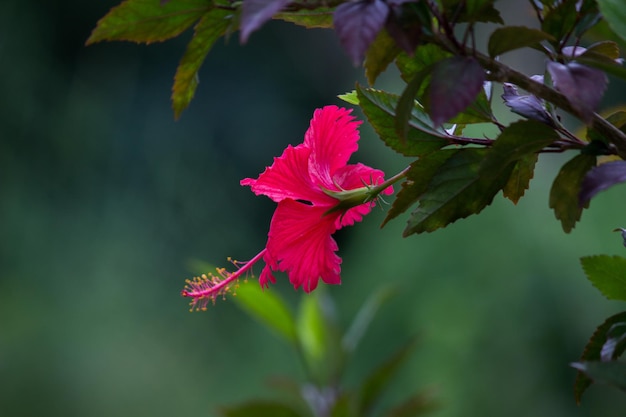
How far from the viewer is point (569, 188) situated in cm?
34

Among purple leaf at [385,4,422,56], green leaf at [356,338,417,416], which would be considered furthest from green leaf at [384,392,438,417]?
purple leaf at [385,4,422,56]

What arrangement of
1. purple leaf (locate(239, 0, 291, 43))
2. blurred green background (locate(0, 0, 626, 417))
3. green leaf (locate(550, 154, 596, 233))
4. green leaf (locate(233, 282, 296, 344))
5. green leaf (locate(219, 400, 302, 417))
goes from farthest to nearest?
1. blurred green background (locate(0, 0, 626, 417))
2. green leaf (locate(233, 282, 296, 344))
3. green leaf (locate(219, 400, 302, 417))
4. green leaf (locate(550, 154, 596, 233))
5. purple leaf (locate(239, 0, 291, 43))

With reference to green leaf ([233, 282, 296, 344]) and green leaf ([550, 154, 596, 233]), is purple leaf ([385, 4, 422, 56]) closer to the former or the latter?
green leaf ([550, 154, 596, 233])

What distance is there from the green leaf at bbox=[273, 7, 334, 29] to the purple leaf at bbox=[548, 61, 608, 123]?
0.35ft

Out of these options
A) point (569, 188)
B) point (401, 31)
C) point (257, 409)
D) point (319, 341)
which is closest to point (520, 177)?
point (569, 188)

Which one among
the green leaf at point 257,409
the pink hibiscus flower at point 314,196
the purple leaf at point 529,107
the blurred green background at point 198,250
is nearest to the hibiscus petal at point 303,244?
the pink hibiscus flower at point 314,196

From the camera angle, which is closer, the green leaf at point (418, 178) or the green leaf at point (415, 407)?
the green leaf at point (418, 178)

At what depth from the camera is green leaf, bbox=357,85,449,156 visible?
36cm

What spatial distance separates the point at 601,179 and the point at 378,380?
0.74m

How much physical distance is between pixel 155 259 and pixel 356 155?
0.63 m

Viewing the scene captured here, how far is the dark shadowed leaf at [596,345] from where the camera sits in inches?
13.8

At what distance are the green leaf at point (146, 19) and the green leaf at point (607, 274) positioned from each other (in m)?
0.23

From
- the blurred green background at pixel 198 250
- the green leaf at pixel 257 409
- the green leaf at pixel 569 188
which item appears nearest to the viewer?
the green leaf at pixel 569 188

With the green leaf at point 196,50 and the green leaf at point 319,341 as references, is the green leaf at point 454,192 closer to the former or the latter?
the green leaf at point 196,50
